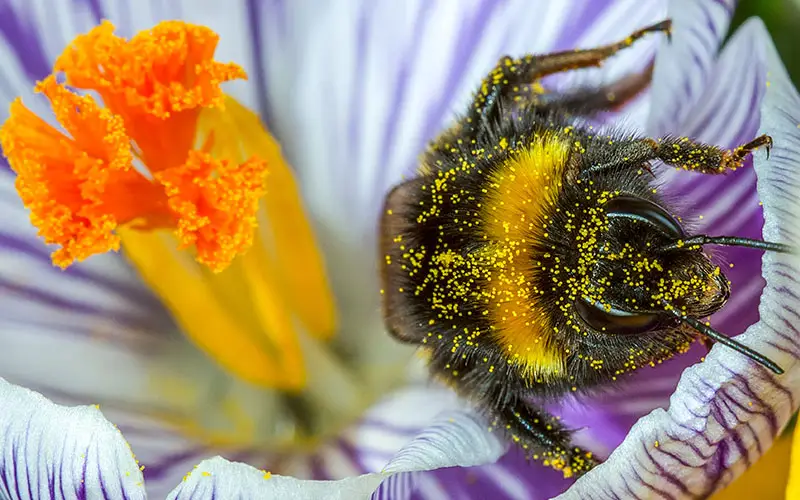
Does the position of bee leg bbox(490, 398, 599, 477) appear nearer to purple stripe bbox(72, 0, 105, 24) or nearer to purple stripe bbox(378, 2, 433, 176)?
purple stripe bbox(378, 2, 433, 176)

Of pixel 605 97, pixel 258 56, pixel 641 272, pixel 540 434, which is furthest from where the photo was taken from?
pixel 258 56

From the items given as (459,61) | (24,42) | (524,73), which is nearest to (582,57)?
(524,73)

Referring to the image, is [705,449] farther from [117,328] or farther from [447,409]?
[117,328]

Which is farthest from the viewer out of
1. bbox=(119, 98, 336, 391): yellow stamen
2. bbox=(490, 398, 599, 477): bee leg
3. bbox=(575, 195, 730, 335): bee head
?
bbox=(119, 98, 336, 391): yellow stamen

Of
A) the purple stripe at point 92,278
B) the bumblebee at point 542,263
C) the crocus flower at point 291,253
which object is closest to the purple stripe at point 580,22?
the crocus flower at point 291,253

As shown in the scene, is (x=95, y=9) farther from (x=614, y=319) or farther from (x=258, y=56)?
(x=614, y=319)

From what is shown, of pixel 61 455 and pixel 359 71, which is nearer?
pixel 61 455

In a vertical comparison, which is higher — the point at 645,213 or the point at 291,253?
the point at 645,213

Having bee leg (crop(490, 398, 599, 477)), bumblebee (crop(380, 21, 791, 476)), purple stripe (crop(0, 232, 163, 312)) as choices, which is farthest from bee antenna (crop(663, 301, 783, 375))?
purple stripe (crop(0, 232, 163, 312))
